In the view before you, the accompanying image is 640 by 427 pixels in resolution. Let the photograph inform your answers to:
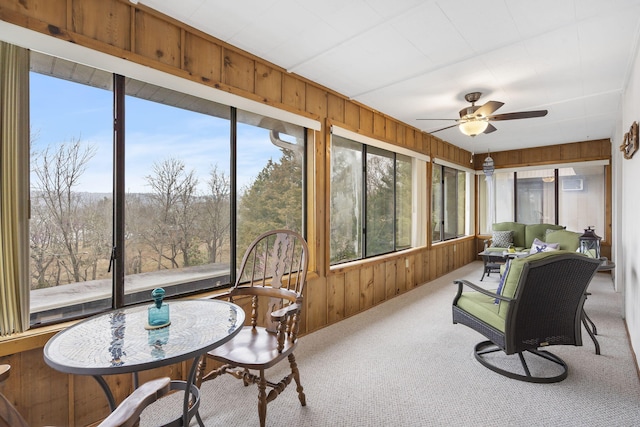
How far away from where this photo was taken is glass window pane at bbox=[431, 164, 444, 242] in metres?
6.07

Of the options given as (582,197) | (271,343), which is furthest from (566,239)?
(271,343)

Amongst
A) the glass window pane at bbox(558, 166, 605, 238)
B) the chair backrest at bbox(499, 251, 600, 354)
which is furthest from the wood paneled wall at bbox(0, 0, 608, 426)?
the glass window pane at bbox(558, 166, 605, 238)

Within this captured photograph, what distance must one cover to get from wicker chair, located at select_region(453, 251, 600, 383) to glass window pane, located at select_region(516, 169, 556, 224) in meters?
5.49

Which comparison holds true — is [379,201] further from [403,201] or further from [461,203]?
[461,203]

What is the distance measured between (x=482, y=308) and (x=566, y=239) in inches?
151

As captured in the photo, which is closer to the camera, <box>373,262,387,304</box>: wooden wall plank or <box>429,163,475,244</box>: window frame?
<box>373,262,387,304</box>: wooden wall plank

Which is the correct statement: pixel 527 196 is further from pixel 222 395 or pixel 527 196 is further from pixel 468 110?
pixel 222 395

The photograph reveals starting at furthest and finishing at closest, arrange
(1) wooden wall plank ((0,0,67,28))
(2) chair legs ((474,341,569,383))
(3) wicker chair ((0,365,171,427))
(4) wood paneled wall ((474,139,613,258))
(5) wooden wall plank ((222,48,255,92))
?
(4) wood paneled wall ((474,139,613,258)) → (5) wooden wall plank ((222,48,255,92)) → (2) chair legs ((474,341,569,383)) → (1) wooden wall plank ((0,0,67,28)) → (3) wicker chair ((0,365,171,427))

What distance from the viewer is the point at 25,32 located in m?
1.67

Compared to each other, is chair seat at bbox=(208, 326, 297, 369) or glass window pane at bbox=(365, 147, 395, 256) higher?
glass window pane at bbox=(365, 147, 395, 256)

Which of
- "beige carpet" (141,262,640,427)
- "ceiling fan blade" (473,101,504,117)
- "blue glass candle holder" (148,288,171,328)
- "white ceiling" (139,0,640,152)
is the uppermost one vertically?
"white ceiling" (139,0,640,152)

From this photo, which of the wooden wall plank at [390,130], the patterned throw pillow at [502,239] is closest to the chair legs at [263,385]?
the wooden wall plank at [390,130]

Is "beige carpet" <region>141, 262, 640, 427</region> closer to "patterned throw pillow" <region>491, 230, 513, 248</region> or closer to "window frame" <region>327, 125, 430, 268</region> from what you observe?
"window frame" <region>327, 125, 430, 268</region>

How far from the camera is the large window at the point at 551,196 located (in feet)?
20.9
